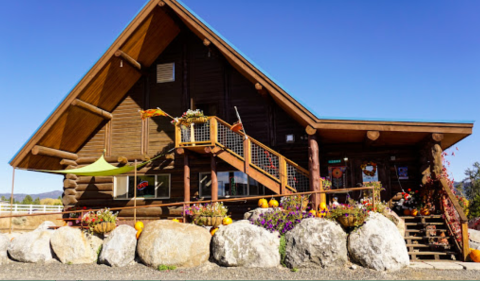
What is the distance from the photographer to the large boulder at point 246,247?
10.7m

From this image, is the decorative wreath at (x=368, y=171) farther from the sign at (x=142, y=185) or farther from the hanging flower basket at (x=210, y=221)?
the sign at (x=142, y=185)

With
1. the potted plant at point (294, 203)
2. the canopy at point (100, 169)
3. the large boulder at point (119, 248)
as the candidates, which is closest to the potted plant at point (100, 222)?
the large boulder at point (119, 248)

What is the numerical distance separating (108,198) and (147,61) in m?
6.55

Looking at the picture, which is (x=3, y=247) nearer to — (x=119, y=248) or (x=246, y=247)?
(x=119, y=248)

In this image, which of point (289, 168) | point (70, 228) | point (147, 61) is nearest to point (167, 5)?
point (147, 61)

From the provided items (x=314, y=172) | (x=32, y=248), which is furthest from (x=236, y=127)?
(x=32, y=248)

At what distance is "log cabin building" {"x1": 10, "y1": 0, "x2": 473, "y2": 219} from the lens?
14.4m

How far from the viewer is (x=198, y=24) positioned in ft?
52.4

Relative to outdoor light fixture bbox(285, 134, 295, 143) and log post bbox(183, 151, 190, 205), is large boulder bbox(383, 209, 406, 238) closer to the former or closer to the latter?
outdoor light fixture bbox(285, 134, 295, 143)

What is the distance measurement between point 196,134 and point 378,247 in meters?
8.48

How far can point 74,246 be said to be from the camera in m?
12.1

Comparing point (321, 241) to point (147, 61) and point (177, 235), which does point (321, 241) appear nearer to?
point (177, 235)

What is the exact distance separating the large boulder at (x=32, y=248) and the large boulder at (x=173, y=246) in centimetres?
332

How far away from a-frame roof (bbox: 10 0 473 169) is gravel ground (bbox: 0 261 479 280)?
4.96 metres
